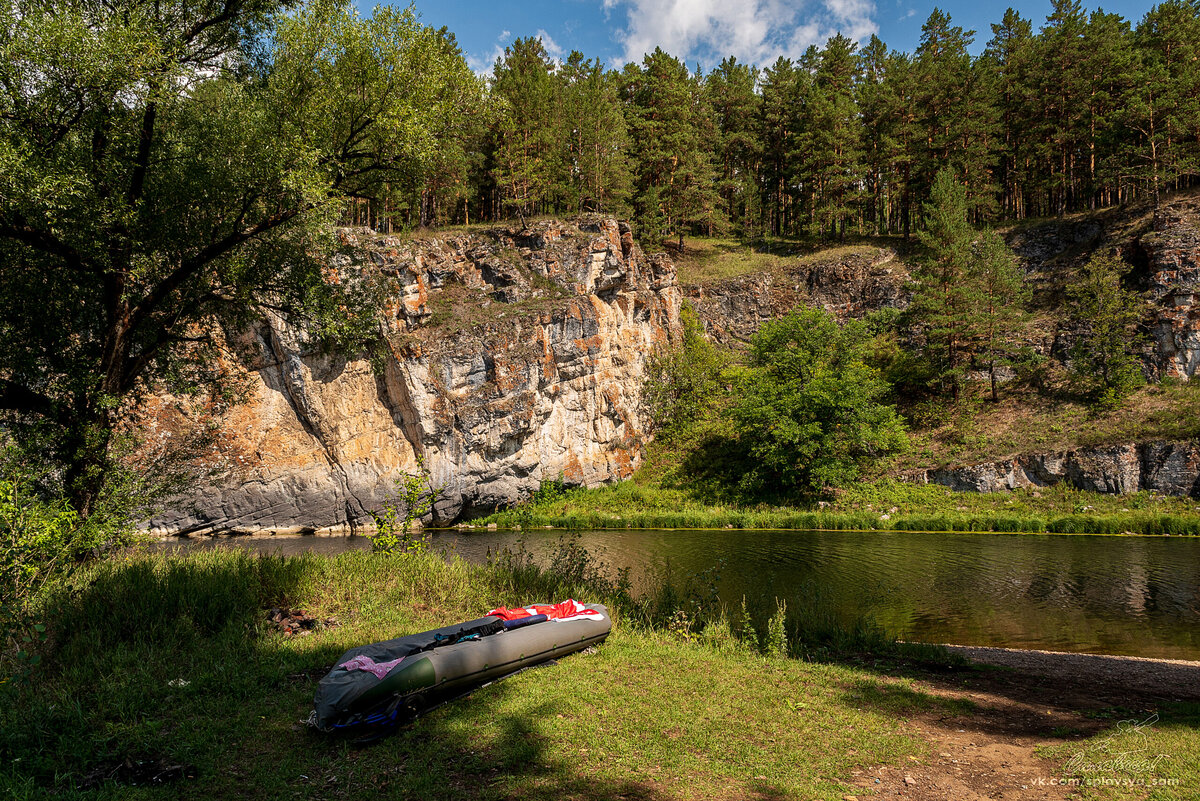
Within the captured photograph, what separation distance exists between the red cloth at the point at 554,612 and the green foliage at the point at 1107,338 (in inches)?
1172

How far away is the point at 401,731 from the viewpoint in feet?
15.2

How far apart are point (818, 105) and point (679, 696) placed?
42672 mm

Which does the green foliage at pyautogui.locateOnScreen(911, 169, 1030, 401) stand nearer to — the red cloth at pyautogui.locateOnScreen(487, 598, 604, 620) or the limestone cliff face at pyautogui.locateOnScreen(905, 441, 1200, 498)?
the limestone cliff face at pyautogui.locateOnScreen(905, 441, 1200, 498)

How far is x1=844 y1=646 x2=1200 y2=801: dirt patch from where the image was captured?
4.03 m

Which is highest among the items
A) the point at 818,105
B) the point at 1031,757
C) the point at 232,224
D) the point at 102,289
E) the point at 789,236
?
the point at 818,105

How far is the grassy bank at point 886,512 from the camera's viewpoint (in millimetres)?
20672

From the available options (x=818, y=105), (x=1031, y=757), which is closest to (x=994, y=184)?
(x=818, y=105)

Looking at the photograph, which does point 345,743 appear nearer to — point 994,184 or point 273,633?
point 273,633

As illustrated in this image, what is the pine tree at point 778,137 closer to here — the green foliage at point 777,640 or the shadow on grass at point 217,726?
the green foliage at point 777,640

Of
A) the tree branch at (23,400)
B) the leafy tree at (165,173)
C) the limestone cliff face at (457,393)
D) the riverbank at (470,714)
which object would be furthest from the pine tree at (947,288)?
the tree branch at (23,400)

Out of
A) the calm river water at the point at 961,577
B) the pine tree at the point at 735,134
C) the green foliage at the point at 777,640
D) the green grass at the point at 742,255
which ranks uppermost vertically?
the pine tree at the point at 735,134

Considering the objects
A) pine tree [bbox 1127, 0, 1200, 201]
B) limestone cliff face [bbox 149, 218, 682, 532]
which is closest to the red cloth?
limestone cliff face [bbox 149, 218, 682, 532]

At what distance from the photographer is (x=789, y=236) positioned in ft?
147

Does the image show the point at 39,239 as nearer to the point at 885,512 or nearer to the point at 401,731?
the point at 401,731
